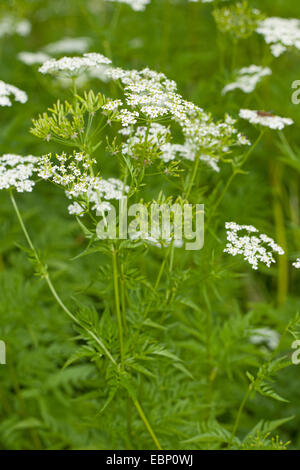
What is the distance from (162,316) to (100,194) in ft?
2.35

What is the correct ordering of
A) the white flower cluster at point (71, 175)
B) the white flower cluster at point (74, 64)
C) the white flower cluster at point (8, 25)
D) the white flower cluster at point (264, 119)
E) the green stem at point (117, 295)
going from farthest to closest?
the white flower cluster at point (8, 25) < the white flower cluster at point (264, 119) < the white flower cluster at point (74, 64) < the green stem at point (117, 295) < the white flower cluster at point (71, 175)

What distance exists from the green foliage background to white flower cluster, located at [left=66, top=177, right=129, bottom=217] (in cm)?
35

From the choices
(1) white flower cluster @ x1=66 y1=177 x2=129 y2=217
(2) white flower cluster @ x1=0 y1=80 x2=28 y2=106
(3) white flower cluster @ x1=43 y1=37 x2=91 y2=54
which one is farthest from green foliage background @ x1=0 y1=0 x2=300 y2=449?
(2) white flower cluster @ x1=0 y1=80 x2=28 y2=106

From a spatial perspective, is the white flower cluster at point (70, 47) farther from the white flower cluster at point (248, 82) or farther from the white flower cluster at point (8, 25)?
the white flower cluster at point (248, 82)

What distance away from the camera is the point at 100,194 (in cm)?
235

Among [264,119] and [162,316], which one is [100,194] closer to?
[162,316]

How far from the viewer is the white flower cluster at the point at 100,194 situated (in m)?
2.20

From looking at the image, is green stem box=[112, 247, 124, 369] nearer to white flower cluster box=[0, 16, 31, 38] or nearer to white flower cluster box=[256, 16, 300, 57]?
white flower cluster box=[256, 16, 300, 57]

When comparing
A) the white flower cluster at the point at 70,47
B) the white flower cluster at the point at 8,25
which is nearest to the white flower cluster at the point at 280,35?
the white flower cluster at the point at 70,47

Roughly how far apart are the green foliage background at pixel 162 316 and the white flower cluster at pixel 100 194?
1.15 feet

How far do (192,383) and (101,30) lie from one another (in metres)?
3.04

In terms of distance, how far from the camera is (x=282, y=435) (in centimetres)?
404

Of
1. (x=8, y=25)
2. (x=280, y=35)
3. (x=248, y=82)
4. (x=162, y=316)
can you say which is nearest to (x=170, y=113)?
(x=162, y=316)

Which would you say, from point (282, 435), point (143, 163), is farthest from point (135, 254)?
point (282, 435)
